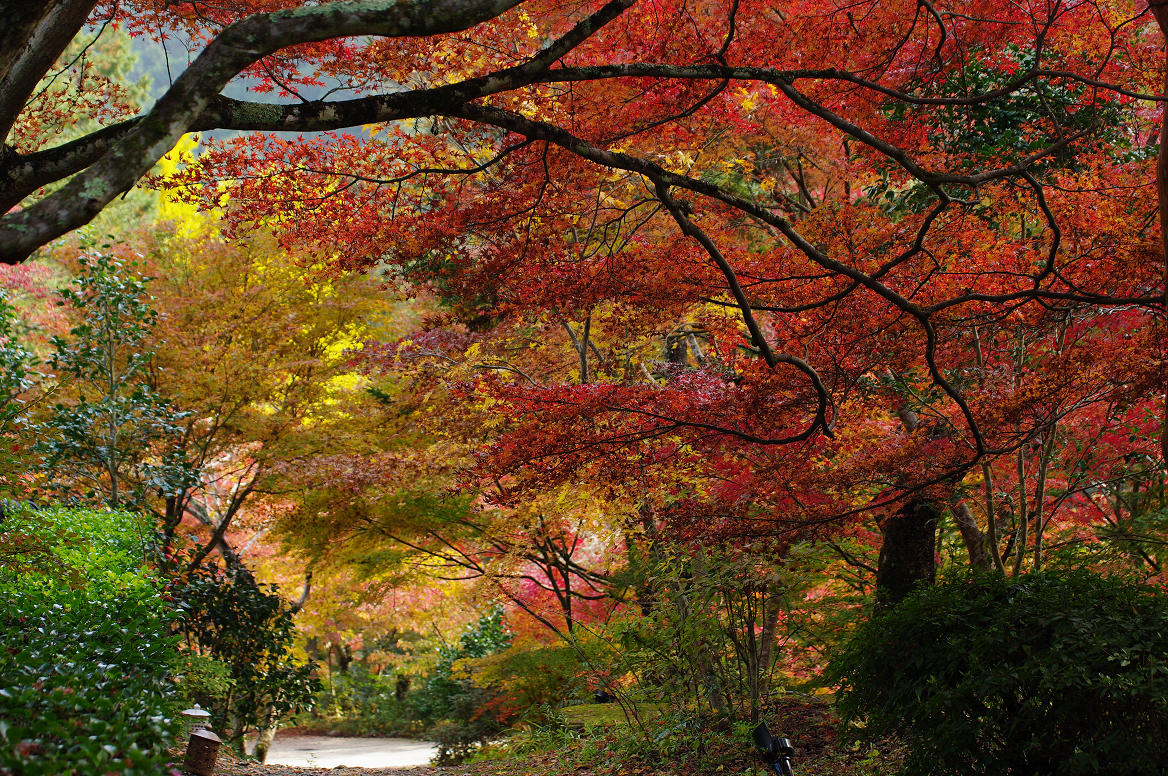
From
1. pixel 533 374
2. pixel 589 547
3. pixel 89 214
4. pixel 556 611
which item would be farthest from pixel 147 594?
pixel 589 547

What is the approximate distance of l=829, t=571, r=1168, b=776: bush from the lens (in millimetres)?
3002

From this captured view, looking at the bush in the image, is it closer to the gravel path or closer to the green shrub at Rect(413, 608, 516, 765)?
the green shrub at Rect(413, 608, 516, 765)

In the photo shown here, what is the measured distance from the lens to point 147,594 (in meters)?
4.47

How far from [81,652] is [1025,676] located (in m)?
3.60

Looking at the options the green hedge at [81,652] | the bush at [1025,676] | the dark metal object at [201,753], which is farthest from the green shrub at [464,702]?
the bush at [1025,676]

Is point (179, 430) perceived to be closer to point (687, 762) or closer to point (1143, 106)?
point (687, 762)

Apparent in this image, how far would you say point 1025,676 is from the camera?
3.19 meters

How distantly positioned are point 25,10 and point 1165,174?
4.02m

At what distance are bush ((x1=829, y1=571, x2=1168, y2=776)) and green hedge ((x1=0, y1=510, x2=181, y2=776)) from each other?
10.1ft

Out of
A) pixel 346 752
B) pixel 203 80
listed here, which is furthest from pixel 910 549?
pixel 346 752

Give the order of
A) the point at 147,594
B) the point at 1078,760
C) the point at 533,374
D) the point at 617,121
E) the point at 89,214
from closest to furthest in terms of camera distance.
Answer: the point at 89,214 < the point at 1078,760 < the point at 147,594 < the point at 617,121 < the point at 533,374

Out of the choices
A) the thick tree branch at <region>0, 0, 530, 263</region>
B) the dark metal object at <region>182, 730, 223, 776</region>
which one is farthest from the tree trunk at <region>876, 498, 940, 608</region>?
the thick tree branch at <region>0, 0, 530, 263</region>

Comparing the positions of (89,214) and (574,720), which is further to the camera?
(574,720)

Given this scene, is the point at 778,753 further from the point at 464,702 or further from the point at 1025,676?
the point at 464,702
